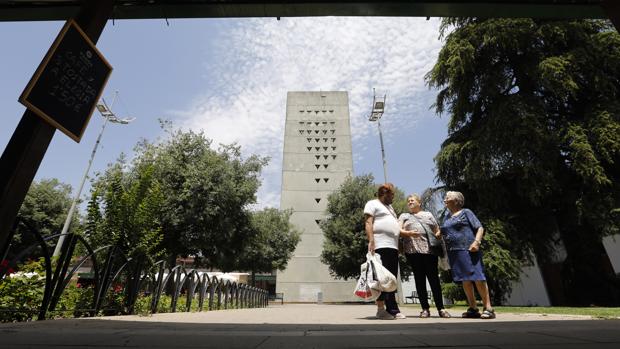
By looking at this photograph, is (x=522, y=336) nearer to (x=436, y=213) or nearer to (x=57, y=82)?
(x=57, y=82)

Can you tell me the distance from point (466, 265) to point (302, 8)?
399 cm

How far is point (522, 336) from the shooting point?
2.15 metres

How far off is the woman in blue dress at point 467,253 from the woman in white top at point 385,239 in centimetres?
76

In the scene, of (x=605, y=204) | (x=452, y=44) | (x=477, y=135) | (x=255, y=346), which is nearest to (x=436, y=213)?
(x=477, y=135)

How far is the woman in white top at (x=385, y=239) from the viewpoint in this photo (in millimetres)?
4414

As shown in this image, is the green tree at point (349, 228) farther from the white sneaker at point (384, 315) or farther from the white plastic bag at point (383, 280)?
the white plastic bag at point (383, 280)

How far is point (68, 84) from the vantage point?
3.44 meters

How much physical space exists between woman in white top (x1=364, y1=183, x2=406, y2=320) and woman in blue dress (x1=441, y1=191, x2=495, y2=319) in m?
0.76

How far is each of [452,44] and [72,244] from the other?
44.2 feet

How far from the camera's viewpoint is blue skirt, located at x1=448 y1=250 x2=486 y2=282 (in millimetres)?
4371

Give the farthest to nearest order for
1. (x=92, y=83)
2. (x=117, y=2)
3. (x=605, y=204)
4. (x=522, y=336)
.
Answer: (x=605, y=204), (x=117, y=2), (x=92, y=83), (x=522, y=336)

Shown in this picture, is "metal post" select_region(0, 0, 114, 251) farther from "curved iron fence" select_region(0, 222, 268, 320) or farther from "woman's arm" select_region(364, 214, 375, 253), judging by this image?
"woman's arm" select_region(364, 214, 375, 253)

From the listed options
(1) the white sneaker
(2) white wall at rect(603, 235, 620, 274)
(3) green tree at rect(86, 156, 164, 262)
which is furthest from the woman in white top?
(2) white wall at rect(603, 235, 620, 274)

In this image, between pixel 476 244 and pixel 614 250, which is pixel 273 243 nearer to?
pixel 614 250
